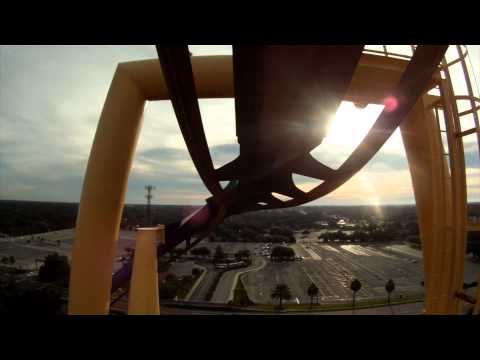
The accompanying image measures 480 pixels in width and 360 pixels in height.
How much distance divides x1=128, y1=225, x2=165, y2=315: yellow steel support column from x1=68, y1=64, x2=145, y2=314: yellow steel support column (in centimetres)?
124

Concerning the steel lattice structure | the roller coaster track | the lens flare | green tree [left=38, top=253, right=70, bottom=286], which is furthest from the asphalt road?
the lens flare

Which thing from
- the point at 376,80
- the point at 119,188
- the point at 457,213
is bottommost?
the point at 457,213

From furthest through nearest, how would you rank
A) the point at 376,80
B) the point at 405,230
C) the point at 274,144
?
the point at 405,230, the point at 376,80, the point at 274,144

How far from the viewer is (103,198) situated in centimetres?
402

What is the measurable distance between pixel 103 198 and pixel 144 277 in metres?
2.17

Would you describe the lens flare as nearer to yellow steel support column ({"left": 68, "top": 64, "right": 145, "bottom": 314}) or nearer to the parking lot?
yellow steel support column ({"left": 68, "top": 64, "right": 145, "bottom": 314})

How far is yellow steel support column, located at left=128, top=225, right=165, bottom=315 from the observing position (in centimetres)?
532

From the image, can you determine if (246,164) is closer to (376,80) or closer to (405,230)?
(376,80)

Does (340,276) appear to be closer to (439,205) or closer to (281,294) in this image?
(281,294)

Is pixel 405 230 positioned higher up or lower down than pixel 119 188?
lower down

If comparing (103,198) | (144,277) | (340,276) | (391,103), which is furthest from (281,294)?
(391,103)
